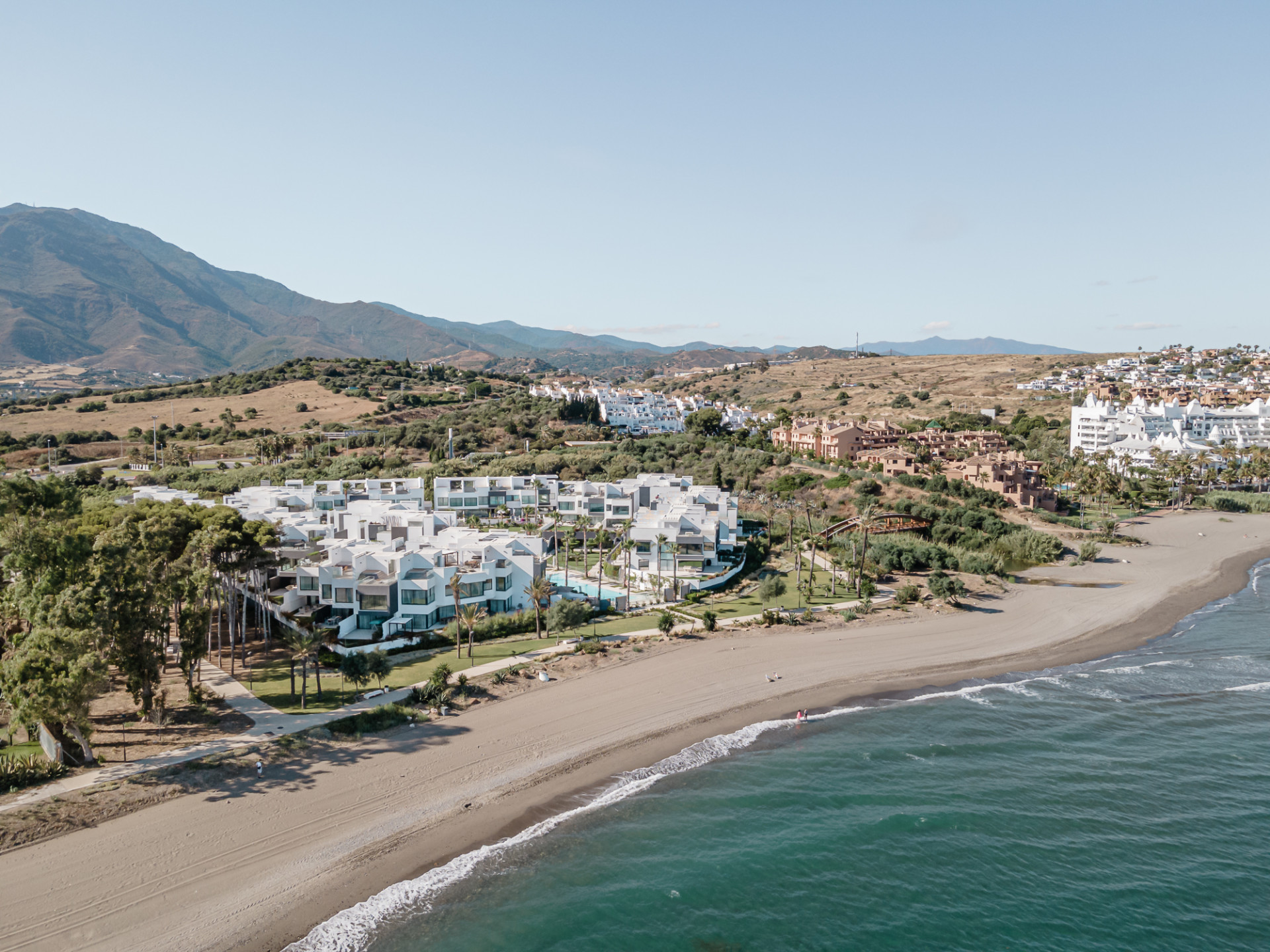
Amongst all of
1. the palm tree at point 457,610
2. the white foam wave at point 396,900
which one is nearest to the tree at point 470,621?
the palm tree at point 457,610

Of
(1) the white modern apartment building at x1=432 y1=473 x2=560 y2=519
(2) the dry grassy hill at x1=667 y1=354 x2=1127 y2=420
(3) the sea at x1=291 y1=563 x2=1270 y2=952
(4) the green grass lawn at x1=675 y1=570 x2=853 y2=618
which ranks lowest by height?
(3) the sea at x1=291 y1=563 x2=1270 y2=952

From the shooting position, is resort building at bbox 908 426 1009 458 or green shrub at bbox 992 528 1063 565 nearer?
green shrub at bbox 992 528 1063 565

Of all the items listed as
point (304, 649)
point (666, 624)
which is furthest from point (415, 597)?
point (666, 624)

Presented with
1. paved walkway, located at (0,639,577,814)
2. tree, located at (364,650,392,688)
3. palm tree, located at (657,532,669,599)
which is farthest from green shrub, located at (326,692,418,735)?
palm tree, located at (657,532,669,599)

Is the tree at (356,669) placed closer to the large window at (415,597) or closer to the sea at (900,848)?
the large window at (415,597)

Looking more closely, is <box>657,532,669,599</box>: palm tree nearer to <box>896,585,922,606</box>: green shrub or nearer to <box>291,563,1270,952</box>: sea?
<box>896,585,922,606</box>: green shrub

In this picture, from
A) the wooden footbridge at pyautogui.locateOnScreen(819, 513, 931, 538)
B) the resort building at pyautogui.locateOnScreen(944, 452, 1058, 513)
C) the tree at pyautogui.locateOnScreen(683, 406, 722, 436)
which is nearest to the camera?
the wooden footbridge at pyautogui.locateOnScreen(819, 513, 931, 538)
